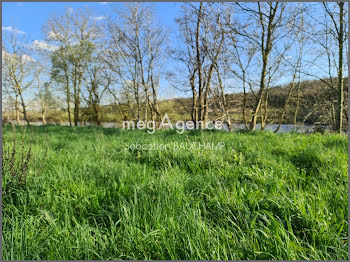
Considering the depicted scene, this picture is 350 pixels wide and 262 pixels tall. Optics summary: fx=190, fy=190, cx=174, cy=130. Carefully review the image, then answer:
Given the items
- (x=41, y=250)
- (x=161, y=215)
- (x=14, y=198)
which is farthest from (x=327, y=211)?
(x=14, y=198)

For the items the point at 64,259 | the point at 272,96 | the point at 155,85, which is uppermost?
the point at 155,85

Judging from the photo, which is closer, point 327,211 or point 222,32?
point 327,211

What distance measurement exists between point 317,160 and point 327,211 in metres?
1.67

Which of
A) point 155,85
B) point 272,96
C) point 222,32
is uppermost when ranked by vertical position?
point 222,32

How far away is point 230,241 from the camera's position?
1134 mm

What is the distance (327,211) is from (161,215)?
1.20 metres

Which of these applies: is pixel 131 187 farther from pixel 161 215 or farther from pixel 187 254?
pixel 187 254

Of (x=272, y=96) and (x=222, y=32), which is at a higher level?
(x=222, y=32)

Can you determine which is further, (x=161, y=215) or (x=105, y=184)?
(x=105, y=184)

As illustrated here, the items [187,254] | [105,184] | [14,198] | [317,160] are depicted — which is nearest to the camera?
[187,254]

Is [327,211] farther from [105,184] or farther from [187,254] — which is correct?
[105,184]

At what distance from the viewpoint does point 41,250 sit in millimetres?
1102

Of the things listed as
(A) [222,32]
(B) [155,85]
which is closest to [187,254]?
(A) [222,32]

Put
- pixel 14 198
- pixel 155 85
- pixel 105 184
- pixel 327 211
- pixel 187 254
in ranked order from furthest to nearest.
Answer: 1. pixel 155 85
2. pixel 105 184
3. pixel 14 198
4. pixel 327 211
5. pixel 187 254
